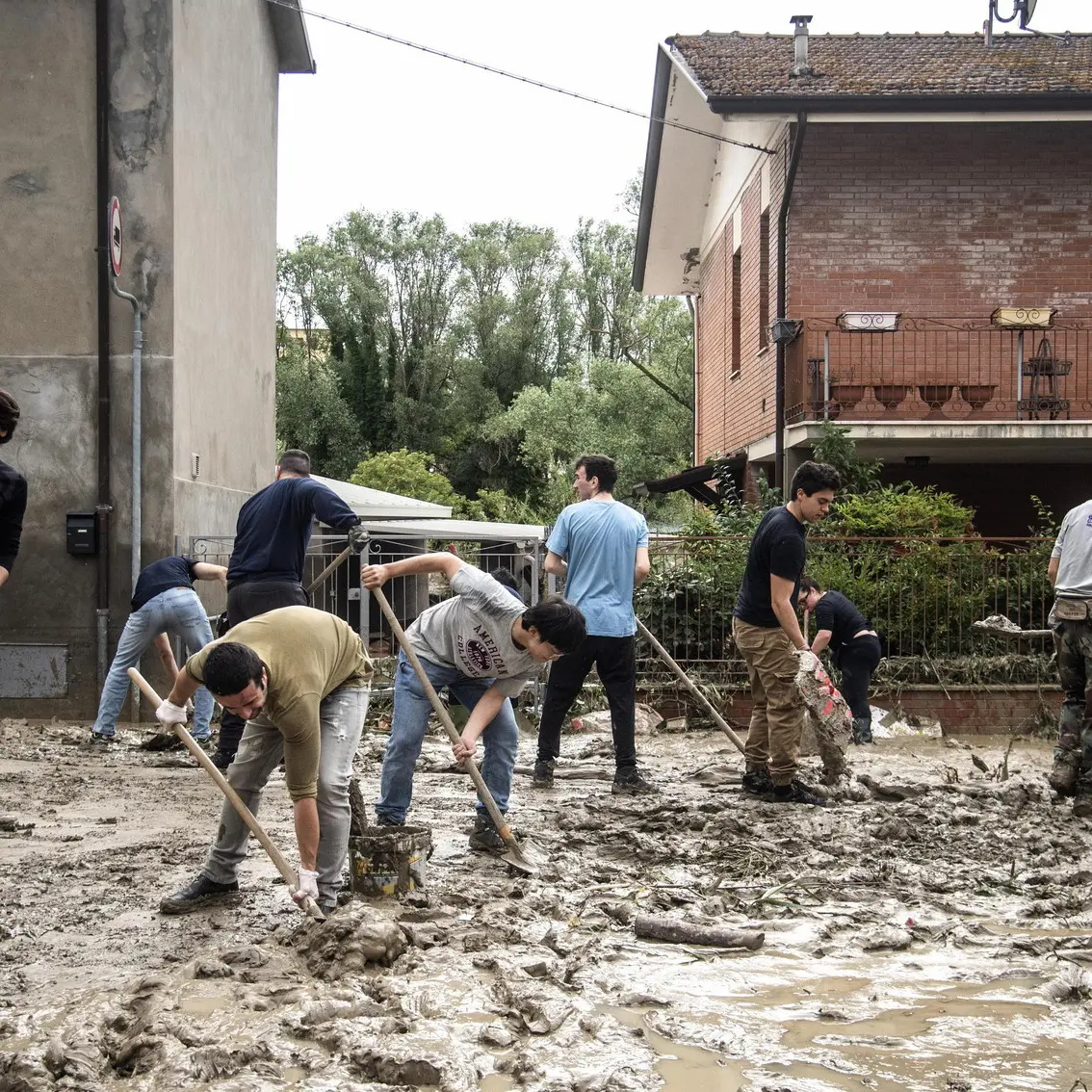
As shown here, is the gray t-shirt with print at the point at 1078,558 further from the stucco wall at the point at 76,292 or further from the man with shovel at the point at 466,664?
the stucco wall at the point at 76,292

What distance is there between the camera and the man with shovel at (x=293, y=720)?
4406mm

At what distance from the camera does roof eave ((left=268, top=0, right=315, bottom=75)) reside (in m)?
15.8

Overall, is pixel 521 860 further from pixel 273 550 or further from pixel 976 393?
pixel 976 393

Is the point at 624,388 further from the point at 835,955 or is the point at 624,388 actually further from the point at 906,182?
the point at 835,955

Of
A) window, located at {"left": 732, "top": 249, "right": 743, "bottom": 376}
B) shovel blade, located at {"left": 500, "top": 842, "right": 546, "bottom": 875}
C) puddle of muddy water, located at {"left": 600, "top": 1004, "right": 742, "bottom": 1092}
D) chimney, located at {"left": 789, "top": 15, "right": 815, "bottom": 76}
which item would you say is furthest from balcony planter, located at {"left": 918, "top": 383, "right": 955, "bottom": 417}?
puddle of muddy water, located at {"left": 600, "top": 1004, "right": 742, "bottom": 1092}

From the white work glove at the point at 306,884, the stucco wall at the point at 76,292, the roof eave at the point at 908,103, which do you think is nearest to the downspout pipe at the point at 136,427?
the stucco wall at the point at 76,292

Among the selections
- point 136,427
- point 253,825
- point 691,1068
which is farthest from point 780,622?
point 136,427

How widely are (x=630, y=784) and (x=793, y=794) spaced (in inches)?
38.2

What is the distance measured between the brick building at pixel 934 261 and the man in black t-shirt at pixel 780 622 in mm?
7294

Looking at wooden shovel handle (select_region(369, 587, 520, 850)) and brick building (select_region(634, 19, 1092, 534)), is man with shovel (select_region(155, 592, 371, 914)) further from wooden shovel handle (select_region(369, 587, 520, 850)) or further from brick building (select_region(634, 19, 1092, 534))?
brick building (select_region(634, 19, 1092, 534))

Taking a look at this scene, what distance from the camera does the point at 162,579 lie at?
32.1 feet

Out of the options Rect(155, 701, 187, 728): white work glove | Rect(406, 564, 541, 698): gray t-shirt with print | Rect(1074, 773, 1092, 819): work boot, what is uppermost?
Rect(406, 564, 541, 698): gray t-shirt with print

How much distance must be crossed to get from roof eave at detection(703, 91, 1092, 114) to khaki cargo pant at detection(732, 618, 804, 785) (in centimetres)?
904

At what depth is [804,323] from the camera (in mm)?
15680
